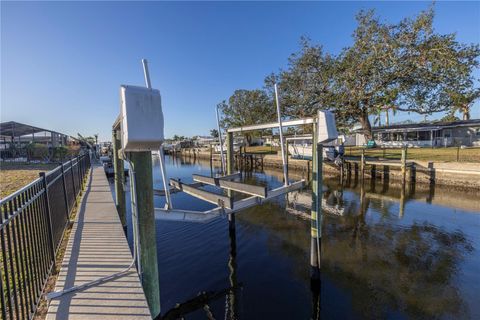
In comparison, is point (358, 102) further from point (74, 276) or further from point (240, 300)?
point (74, 276)

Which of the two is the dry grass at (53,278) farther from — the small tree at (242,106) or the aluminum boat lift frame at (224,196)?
the small tree at (242,106)

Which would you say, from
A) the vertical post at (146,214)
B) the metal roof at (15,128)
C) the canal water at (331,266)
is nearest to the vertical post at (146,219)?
the vertical post at (146,214)

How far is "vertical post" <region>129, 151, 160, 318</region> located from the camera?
8.68 feet

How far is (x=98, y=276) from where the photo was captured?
3.07 meters

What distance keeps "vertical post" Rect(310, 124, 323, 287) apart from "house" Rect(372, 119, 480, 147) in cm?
2835

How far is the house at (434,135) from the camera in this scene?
2631 centimetres

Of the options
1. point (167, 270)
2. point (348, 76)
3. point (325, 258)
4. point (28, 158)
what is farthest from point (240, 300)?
point (28, 158)

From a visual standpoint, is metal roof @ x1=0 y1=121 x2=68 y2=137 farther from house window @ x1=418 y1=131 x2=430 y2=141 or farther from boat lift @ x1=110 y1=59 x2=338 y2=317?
house window @ x1=418 y1=131 x2=430 y2=141

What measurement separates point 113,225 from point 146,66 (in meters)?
3.46

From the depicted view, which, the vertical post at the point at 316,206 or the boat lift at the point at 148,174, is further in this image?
the vertical post at the point at 316,206

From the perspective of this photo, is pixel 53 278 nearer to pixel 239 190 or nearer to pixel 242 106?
pixel 239 190

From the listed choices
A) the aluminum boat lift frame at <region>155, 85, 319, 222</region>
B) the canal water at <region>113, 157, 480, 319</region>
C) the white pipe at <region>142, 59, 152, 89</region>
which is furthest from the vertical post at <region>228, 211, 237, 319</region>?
the white pipe at <region>142, 59, 152, 89</region>

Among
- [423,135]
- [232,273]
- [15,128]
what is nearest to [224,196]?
[232,273]

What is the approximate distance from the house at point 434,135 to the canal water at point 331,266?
21797 mm
